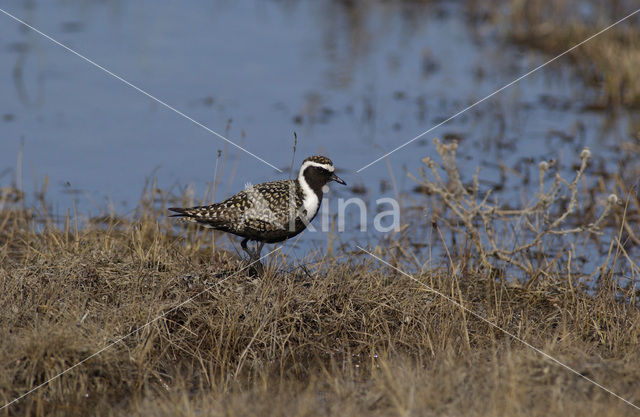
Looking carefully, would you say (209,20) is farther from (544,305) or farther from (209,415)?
(209,415)

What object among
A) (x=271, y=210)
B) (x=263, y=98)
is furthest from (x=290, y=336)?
(x=263, y=98)

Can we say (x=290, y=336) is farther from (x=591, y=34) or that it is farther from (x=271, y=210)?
(x=591, y=34)

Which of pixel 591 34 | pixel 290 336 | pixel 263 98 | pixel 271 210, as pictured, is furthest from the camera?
pixel 591 34

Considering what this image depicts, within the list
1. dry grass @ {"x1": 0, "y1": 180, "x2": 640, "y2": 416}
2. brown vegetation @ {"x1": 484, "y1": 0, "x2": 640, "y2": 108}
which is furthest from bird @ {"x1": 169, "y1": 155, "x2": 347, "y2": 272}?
brown vegetation @ {"x1": 484, "y1": 0, "x2": 640, "y2": 108}

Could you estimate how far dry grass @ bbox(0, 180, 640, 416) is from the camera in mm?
5504

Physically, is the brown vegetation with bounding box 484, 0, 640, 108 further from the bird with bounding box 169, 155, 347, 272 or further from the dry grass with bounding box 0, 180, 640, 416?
the bird with bounding box 169, 155, 347, 272

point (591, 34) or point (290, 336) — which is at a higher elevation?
point (591, 34)

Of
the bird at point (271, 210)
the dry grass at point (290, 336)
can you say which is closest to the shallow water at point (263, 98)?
the bird at point (271, 210)

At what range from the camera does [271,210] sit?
278 inches

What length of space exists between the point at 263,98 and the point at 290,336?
7.44 m

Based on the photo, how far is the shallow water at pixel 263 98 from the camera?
432 inches

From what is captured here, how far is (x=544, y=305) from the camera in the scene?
7.45 metres

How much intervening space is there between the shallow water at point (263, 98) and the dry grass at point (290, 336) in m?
2.16

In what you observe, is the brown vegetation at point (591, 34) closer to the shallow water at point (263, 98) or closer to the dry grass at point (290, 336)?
the shallow water at point (263, 98)
